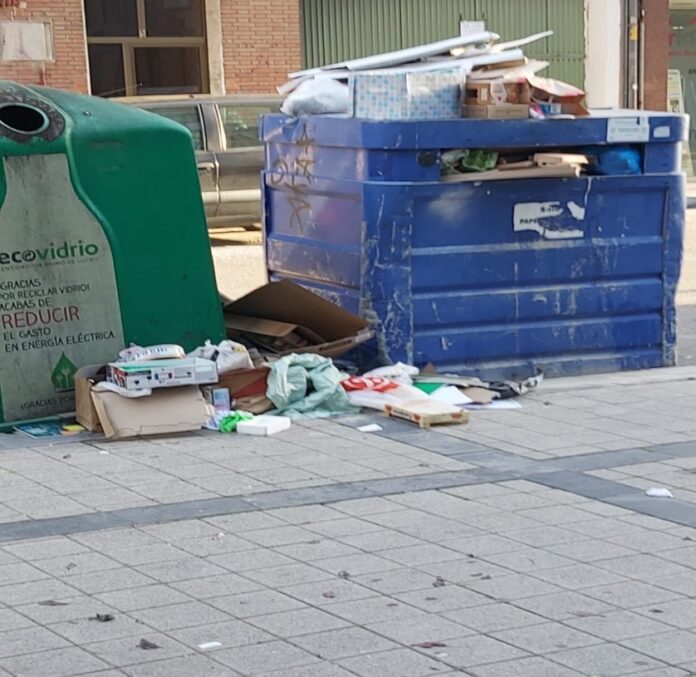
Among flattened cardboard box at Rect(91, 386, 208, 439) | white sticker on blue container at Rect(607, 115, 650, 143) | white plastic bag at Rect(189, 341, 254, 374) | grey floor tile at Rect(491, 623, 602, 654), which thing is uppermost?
white sticker on blue container at Rect(607, 115, 650, 143)

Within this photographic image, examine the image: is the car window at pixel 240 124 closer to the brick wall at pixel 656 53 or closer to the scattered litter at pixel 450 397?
the scattered litter at pixel 450 397

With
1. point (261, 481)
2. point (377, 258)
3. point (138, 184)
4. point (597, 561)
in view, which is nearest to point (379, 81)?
point (377, 258)

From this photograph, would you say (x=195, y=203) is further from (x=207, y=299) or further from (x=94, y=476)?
(x=94, y=476)

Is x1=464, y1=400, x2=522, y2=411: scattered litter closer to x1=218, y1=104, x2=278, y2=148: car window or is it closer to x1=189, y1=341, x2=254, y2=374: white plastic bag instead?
x1=189, y1=341, x2=254, y2=374: white plastic bag

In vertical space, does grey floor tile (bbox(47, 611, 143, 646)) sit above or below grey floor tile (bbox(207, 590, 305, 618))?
above

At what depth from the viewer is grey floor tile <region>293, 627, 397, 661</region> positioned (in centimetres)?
429

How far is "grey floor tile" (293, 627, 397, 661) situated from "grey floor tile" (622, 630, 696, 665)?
74cm

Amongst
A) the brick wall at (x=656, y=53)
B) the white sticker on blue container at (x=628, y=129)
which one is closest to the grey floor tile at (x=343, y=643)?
the white sticker on blue container at (x=628, y=129)

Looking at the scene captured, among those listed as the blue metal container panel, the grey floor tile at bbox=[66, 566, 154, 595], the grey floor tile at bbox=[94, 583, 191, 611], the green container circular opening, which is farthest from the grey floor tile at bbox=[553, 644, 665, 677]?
the green container circular opening

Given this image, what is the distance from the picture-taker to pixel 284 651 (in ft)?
14.1

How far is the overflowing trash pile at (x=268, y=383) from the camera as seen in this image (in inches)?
276

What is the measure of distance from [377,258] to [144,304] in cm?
130

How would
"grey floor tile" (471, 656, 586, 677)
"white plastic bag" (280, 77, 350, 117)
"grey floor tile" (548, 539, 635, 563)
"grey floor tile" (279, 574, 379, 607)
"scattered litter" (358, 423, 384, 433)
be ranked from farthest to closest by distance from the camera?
"white plastic bag" (280, 77, 350, 117), "scattered litter" (358, 423, 384, 433), "grey floor tile" (548, 539, 635, 563), "grey floor tile" (279, 574, 379, 607), "grey floor tile" (471, 656, 586, 677)

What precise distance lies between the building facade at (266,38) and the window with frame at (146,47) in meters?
0.02
